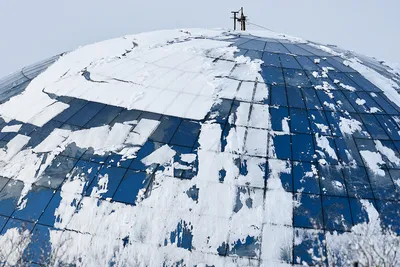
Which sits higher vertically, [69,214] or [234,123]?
[234,123]

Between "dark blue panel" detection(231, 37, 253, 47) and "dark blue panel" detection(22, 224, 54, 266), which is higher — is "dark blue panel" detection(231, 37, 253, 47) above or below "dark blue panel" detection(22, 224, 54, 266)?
above

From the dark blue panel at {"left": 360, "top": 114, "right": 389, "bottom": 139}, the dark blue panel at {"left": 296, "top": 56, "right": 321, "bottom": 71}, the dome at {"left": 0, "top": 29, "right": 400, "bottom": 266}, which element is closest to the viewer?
the dome at {"left": 0, "top": 29, "right": 400, "bottom": 266}

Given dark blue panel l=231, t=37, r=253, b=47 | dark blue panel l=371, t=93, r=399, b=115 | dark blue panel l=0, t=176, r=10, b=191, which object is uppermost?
dark blue panel l=231, t=37, r=253, b=47

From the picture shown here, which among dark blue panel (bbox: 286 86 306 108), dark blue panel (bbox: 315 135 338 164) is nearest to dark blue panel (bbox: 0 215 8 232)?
dark blue panel (bbox: 315 135 338 164)

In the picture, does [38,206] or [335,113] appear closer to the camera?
[38,206]

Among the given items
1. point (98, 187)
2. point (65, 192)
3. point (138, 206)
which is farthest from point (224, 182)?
point (65, 192)

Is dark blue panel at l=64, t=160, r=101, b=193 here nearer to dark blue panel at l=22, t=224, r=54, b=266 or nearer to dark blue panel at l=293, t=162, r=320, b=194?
dark blue panel at l=22, t=224, r=54, b=266

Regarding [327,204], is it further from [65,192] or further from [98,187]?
[65,192]
